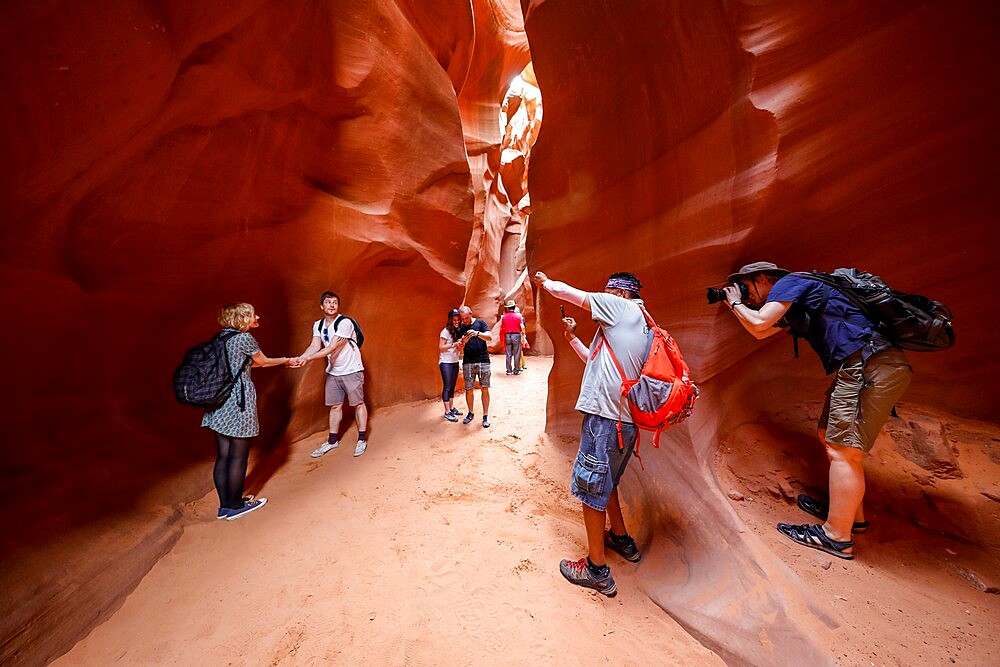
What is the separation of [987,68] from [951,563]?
2975 millimetres

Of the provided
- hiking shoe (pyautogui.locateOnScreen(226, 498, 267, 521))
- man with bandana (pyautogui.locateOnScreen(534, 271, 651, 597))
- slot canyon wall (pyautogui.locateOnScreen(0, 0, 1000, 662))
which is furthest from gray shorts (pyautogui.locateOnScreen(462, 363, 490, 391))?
man with bandana (pyautogui.locateOnScreen(534, 271, 651, 597))

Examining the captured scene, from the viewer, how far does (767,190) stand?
227cm

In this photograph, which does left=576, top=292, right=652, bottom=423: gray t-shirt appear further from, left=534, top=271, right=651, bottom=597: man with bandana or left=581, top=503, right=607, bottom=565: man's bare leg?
left=581, top=503, right=607, bottom=565: man's bare leg

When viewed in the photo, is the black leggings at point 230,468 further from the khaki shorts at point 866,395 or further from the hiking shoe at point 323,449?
the khaki shorts at point 866,395

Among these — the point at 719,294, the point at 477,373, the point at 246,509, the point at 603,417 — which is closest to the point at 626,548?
the point at 603,417

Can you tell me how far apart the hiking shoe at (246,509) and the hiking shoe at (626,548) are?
317 cm

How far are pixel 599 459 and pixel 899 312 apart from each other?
1.96m

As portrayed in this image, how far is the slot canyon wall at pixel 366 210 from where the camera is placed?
1995 mm

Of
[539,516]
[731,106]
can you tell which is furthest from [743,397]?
[731,106]

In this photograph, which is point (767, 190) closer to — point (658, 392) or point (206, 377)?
point (658, 392)

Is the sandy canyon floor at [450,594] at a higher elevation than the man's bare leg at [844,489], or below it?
below

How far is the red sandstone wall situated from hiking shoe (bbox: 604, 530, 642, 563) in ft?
0.54

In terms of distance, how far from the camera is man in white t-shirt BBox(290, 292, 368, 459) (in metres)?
3.83

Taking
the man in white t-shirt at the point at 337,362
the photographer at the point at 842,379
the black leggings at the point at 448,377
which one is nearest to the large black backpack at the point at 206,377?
the man in white t-shirt at the point at 337,362
